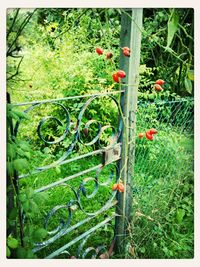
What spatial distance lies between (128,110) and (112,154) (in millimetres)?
208

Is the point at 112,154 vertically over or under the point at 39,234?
over

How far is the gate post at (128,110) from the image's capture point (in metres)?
1.71

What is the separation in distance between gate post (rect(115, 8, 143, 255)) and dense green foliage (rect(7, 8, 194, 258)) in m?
0.05

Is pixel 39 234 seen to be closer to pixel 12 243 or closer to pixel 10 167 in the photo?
pixel 12 243

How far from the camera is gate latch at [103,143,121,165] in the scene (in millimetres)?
1808

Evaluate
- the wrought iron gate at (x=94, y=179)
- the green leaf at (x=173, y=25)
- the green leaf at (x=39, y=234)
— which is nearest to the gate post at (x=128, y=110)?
the wrought iron gate at (x=94, y=179)

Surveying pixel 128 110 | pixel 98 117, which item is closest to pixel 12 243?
pixel 128 110

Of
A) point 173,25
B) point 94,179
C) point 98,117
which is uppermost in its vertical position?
point 173,25

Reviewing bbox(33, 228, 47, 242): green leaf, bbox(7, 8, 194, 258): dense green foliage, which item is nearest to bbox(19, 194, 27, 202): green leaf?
bbox(7, 8, 194, 258): dense green foliage

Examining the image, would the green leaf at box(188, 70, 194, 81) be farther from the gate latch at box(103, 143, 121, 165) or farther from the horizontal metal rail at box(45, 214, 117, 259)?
the horizontal metal rail at box(45, 214, 117, 259)

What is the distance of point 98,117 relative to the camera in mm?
2590

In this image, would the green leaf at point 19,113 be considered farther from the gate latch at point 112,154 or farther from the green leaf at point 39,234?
the gate latch at point 112,154
